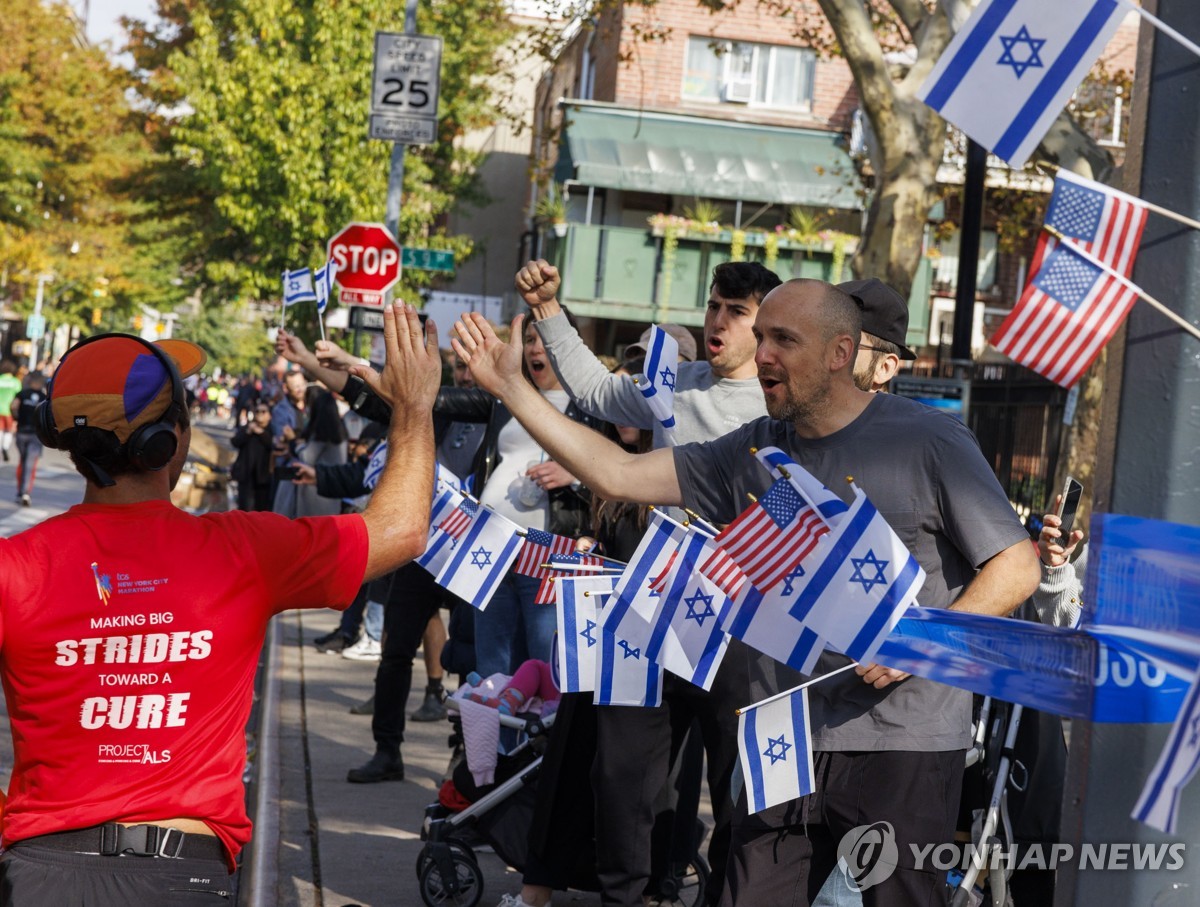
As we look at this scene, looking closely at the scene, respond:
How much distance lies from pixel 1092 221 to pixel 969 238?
21.2 feet

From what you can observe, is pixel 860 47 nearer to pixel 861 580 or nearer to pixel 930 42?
pixel 930 42

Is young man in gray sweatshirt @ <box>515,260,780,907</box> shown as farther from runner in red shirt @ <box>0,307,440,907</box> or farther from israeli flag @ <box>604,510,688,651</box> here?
runner in red shirt @ <box>0,307,440,907</box>

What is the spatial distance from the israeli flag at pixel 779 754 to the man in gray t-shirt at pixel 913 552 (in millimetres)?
47

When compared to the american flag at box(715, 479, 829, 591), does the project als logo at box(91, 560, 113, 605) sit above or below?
below

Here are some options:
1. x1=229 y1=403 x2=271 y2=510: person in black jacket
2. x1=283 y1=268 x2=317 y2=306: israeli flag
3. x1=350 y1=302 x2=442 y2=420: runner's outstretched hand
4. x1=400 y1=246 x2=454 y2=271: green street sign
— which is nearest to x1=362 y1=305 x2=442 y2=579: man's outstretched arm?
x1=350 y1=302 x2=442 y2=420: runner's outstretched hand

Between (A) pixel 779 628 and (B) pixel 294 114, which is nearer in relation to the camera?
(A) pixel 779 628

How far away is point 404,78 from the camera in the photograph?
1852 centimetres

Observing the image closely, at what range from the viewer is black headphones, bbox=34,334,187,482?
3113 millimetres

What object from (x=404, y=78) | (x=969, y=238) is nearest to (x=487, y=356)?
(x=969, y=238)

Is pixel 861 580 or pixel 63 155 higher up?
pixel 63 155

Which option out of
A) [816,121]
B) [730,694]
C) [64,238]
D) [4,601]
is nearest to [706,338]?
[730,694]

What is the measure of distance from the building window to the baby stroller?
2751cm

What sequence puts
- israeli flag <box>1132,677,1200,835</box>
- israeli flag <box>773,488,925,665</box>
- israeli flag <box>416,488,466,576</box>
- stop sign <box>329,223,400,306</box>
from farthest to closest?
stop sign <box>329,223,400,306</box> → israeli flag <box>416,488,466,576</box> → israeli flag <box>773,488,925,665</box> → israeli flag <box>1132,677,1200,835</box>

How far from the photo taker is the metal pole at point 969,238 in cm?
1388
